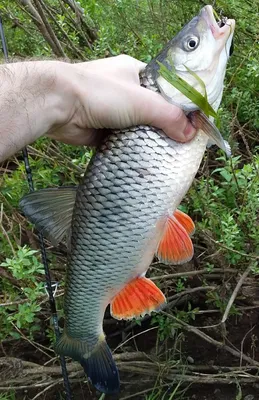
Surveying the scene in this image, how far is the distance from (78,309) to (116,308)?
0.39 ft

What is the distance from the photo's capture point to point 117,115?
1406mm

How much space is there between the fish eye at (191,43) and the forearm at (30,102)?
0.97ft

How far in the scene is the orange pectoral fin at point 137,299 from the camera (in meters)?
1.51

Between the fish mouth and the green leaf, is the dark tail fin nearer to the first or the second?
the green leaf

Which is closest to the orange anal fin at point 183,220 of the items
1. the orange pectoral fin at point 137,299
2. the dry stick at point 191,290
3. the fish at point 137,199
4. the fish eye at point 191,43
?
the fish at point 137,199

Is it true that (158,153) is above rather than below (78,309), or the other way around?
above

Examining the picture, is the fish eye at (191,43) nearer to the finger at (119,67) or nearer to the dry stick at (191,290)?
the finger at (119,67)

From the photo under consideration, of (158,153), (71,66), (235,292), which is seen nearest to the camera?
(158,153)

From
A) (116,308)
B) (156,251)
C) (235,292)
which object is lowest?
(235,292)

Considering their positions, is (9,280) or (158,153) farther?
(9,280)

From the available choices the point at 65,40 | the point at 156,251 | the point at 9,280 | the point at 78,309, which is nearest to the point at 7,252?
the point at 9,280

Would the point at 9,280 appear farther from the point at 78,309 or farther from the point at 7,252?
the point at 78,309

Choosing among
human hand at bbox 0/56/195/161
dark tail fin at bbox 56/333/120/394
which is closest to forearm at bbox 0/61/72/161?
human hand at bbox 0/56/195/161

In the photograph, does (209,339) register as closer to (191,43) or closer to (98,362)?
(98,362)
